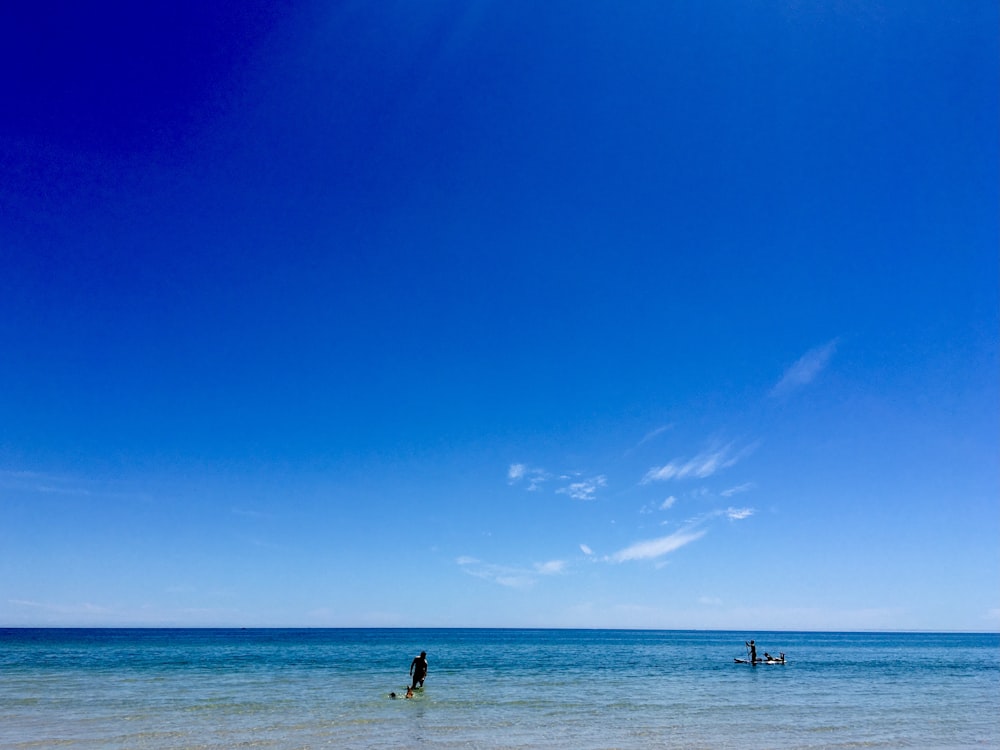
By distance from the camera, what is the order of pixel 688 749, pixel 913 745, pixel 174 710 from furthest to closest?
pixel 174 710 < pixel 913 745 < pixel 688 749

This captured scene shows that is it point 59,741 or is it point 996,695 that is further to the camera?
point 996,695

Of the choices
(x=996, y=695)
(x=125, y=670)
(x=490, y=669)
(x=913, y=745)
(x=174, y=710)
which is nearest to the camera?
(x=913, y=745)

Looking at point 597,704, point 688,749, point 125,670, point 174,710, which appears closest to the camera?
point 688,749

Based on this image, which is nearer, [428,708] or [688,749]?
[688,749]

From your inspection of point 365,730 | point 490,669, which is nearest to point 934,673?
point 490,669

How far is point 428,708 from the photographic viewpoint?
20656 millimetres

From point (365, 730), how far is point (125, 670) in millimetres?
29044

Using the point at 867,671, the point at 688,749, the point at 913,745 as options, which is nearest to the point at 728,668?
the point at 867,671

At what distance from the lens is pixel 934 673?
43594mm

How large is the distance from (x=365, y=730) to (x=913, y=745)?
14.6m

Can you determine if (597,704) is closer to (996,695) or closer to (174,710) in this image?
(174,710)

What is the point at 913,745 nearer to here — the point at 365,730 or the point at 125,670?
the point at 365,730

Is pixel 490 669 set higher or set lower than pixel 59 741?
lower

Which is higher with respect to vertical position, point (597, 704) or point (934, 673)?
point (597, 704)
